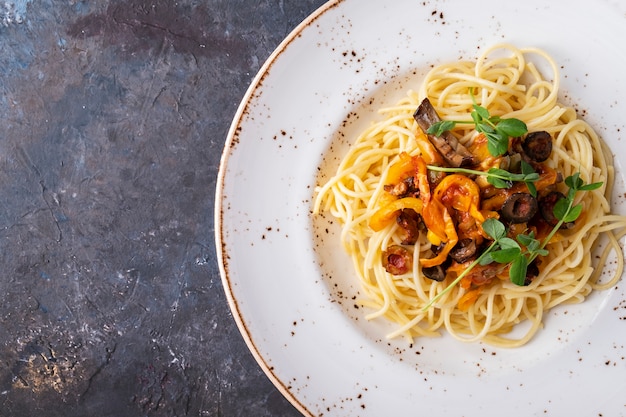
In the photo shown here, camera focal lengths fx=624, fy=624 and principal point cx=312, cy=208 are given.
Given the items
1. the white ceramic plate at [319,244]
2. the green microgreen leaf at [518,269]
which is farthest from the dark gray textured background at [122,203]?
the green microgreen leaf at [518,269]

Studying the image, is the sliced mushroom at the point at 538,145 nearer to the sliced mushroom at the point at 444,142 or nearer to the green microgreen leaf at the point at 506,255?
the sliced mushroom at the point at 444,142

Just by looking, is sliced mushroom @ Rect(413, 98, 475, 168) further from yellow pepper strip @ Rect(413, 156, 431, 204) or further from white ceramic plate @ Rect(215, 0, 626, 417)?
white ceramic plate @ Rect(215, 0, 626, 417)

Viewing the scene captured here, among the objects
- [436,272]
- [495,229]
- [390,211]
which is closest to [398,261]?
[436,272]

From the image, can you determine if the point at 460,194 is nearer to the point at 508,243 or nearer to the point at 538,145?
the point at 508,243

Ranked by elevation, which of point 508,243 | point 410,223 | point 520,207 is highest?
point 520,207

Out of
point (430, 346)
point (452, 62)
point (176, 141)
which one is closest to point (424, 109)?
point (452, 62)

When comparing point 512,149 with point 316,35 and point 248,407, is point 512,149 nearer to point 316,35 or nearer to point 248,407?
point 316,35
